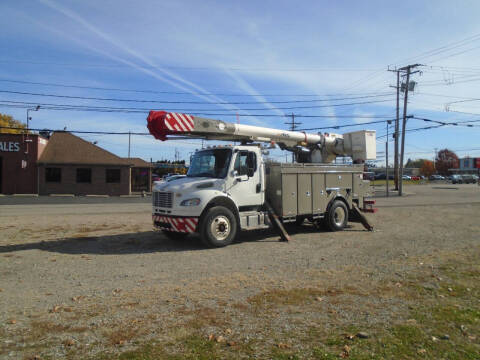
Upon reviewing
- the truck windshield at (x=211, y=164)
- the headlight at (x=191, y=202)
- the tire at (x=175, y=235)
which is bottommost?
the tire at (x=175, y=235)

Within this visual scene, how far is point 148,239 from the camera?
10742mm

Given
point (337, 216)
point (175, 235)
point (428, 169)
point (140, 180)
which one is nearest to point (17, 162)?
point (140, 180)

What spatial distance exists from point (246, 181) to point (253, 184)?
290 millimetres

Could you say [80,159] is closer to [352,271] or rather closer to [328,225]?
[328,225]

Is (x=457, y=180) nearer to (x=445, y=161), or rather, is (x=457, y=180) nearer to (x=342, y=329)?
(x=445, y=161)

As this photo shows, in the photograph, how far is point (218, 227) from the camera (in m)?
9.34

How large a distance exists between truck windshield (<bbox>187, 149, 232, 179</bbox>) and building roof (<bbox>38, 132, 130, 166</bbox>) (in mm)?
27084

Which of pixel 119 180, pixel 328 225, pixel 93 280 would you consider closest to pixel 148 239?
pixel 93 280

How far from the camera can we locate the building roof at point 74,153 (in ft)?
113

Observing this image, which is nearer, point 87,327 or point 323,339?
point 323,339

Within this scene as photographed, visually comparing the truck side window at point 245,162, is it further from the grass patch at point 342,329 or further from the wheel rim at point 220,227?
the grass patch at point 342,329

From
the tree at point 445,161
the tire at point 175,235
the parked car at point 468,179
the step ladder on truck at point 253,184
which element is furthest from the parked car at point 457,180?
the tire at point 175,235

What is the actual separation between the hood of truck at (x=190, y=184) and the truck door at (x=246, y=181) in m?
0.48

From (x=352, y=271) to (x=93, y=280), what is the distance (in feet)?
15.5
